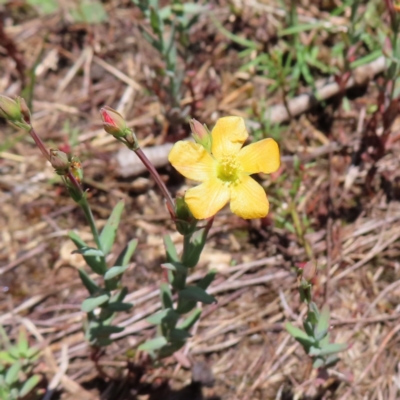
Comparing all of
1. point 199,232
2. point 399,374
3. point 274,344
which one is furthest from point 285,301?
point 199,232

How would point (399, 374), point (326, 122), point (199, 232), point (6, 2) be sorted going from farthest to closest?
Answer: point (6, 2) < point (326, 122) < point (399, 374) < point (199, 232)

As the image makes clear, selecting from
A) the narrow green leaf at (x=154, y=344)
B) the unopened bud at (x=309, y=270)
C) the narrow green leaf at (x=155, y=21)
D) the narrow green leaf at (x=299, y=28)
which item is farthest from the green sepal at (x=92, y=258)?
the narrow green leaf at (x=299, y=28)

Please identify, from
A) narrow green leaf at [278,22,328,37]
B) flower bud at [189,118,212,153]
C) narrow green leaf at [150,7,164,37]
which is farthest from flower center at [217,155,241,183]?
narrow green leaf at [278,22,328,37]

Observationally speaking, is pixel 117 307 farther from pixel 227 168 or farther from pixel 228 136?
pixel 228 136

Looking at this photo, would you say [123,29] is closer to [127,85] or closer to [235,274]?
[127,85]

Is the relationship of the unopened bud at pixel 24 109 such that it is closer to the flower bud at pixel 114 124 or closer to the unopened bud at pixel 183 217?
the flower bud at pixel 114 124

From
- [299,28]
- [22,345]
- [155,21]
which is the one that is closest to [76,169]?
[22,345]

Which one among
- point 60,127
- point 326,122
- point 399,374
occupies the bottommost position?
point 399,374
